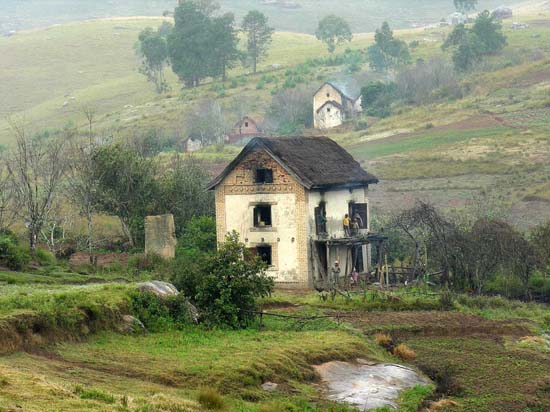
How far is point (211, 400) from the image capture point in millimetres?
21516

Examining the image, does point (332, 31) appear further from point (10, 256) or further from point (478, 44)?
point (10, 256)

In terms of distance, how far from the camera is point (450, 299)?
1612 inches

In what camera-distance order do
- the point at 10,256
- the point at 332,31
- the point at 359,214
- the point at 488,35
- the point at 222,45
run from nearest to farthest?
the point at 10,256, the point at 359,214, the point at 488,35, the point at 222,45, the point at 332,31

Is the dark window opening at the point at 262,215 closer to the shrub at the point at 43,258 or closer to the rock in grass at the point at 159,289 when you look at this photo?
the shrub at the point at 43,258

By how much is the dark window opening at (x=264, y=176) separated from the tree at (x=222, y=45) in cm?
8710

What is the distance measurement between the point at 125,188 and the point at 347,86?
7207 cm

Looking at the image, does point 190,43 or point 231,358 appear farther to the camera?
point 190,43

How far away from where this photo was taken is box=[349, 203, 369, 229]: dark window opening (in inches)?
2009

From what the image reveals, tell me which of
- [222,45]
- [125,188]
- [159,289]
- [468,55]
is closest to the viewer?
[159,289]

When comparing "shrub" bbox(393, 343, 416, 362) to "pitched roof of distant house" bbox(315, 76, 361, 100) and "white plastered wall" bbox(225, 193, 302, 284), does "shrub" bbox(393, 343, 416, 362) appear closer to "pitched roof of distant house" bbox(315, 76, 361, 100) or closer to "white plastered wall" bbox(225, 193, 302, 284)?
"white plastered wall" bbox(225, 193, 302, 284)

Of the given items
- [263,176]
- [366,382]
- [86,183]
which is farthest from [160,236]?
[366,382]

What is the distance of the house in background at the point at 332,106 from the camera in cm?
11244

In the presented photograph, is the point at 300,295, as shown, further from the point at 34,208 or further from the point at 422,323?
the point at 34,208

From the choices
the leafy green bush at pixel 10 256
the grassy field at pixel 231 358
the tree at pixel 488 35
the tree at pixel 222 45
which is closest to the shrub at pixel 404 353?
the grassy field at pixel 231 358
